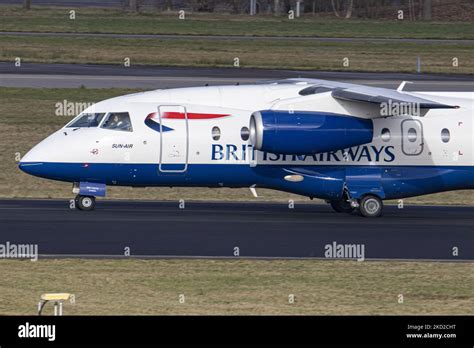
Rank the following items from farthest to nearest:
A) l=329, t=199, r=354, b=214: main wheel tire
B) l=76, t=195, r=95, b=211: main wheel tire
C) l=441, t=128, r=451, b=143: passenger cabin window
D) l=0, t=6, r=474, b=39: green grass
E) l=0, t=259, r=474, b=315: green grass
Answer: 1. l=0, t=6, r=474, b=39: green grass
2. l=329, t=199, r=354, b=214: main wheel tire
3. l=441, t=128, r=451, b=143: passenger cabin window
4. l=76, t=195, r=95, b=211: main wheel tire
5. l=0, t=259, r=474, b=315: green grass

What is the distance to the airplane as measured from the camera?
26.9 m

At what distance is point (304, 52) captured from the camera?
6159 centimetres

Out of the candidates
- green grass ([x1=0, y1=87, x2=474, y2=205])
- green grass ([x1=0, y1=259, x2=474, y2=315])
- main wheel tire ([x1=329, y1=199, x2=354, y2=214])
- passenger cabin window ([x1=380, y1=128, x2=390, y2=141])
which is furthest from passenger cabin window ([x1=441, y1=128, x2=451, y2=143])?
Answer: green grass ([x1=0, y1=259, x2=474, y2=315])

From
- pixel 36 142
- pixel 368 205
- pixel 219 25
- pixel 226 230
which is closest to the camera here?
pixel 226 230

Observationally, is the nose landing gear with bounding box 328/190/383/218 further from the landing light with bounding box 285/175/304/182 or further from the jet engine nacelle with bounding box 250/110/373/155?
the jet engine nacelle with bounding box 250/110/373/155

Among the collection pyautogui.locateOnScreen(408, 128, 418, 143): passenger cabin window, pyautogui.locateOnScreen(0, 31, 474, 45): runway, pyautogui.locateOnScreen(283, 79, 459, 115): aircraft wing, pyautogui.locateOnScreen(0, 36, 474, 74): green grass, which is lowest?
pyautogui.locateOnScreen(408, 128, 418, 143): passenger cabin window

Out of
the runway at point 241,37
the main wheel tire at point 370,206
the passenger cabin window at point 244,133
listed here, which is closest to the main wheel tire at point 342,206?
the main wheel tire at point 370,206

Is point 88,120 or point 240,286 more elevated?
point 88,120

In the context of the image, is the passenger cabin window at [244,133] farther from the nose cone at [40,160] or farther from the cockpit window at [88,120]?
the nose cone at [40,160]

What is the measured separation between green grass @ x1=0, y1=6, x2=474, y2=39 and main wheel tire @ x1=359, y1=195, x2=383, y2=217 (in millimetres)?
46026

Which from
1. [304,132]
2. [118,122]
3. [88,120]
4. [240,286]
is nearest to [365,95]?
[304,132]

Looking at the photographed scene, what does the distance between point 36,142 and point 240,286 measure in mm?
19702

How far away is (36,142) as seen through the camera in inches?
1473

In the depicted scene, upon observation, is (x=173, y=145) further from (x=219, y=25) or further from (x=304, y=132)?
(x=219, y=25)
